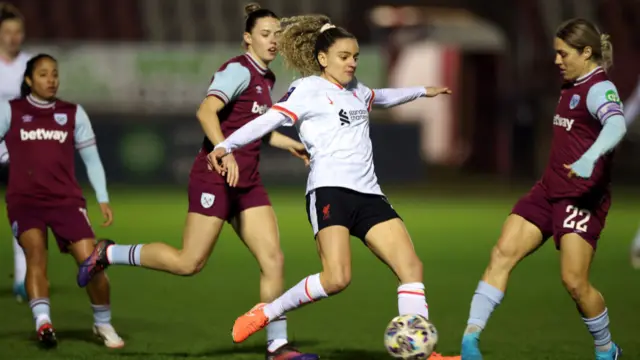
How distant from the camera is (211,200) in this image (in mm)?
7414

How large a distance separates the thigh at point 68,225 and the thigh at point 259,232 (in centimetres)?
109

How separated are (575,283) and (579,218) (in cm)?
37

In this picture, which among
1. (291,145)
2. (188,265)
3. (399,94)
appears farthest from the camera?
(291,145)

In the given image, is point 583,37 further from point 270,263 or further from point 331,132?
point 270,263

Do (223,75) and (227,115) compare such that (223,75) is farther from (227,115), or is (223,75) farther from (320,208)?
(320,208)

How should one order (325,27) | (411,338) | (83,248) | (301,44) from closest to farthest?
(411,338)
(325,27)
(301,44)
(83,248)

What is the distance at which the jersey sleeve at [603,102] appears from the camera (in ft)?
21.7

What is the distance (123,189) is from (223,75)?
14.4 meters

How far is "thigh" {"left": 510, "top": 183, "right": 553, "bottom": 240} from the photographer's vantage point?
7023mm

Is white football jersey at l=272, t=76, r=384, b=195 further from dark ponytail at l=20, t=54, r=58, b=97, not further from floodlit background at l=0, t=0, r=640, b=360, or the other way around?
dark ponytail at l=20, t=54, r=58, b=97

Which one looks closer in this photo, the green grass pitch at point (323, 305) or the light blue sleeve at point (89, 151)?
the green grass pitch at point (323, 305)

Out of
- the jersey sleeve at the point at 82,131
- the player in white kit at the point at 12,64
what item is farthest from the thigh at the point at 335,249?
the player in white kit at the point at 12,64

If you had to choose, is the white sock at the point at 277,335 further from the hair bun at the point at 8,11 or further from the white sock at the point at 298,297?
the hair bun at the point at 8,11

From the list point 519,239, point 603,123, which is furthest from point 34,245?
point 603,123
